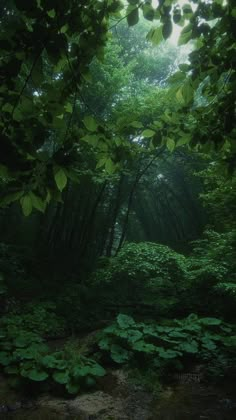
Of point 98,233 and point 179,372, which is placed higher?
point 98,233

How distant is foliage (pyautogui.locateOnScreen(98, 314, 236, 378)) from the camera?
13.2 feet

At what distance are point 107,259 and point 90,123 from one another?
5.73 meters

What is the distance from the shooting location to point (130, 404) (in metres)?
3.27

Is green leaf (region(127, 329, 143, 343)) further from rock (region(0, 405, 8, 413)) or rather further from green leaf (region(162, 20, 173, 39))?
green leaf (region(162, 20, 173, 39))

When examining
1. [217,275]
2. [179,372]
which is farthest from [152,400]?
[217,275]

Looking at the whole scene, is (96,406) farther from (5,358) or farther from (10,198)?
(10,198)

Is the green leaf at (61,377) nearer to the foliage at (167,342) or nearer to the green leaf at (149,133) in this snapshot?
the foliage at (167,342)

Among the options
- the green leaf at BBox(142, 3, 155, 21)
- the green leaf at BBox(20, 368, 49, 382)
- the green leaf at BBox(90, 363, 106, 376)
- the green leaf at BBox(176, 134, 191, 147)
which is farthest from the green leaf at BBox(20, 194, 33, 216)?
the green leaf at BBox(90, 363, 106, 376)

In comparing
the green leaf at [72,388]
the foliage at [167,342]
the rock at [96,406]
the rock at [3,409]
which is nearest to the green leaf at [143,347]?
the foliage at [167,342]

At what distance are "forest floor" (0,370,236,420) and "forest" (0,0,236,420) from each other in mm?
17

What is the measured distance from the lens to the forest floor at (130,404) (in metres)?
3.00

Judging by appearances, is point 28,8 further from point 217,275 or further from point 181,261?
point 181,261

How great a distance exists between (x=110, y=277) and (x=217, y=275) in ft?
6.94

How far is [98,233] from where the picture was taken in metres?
14.5
